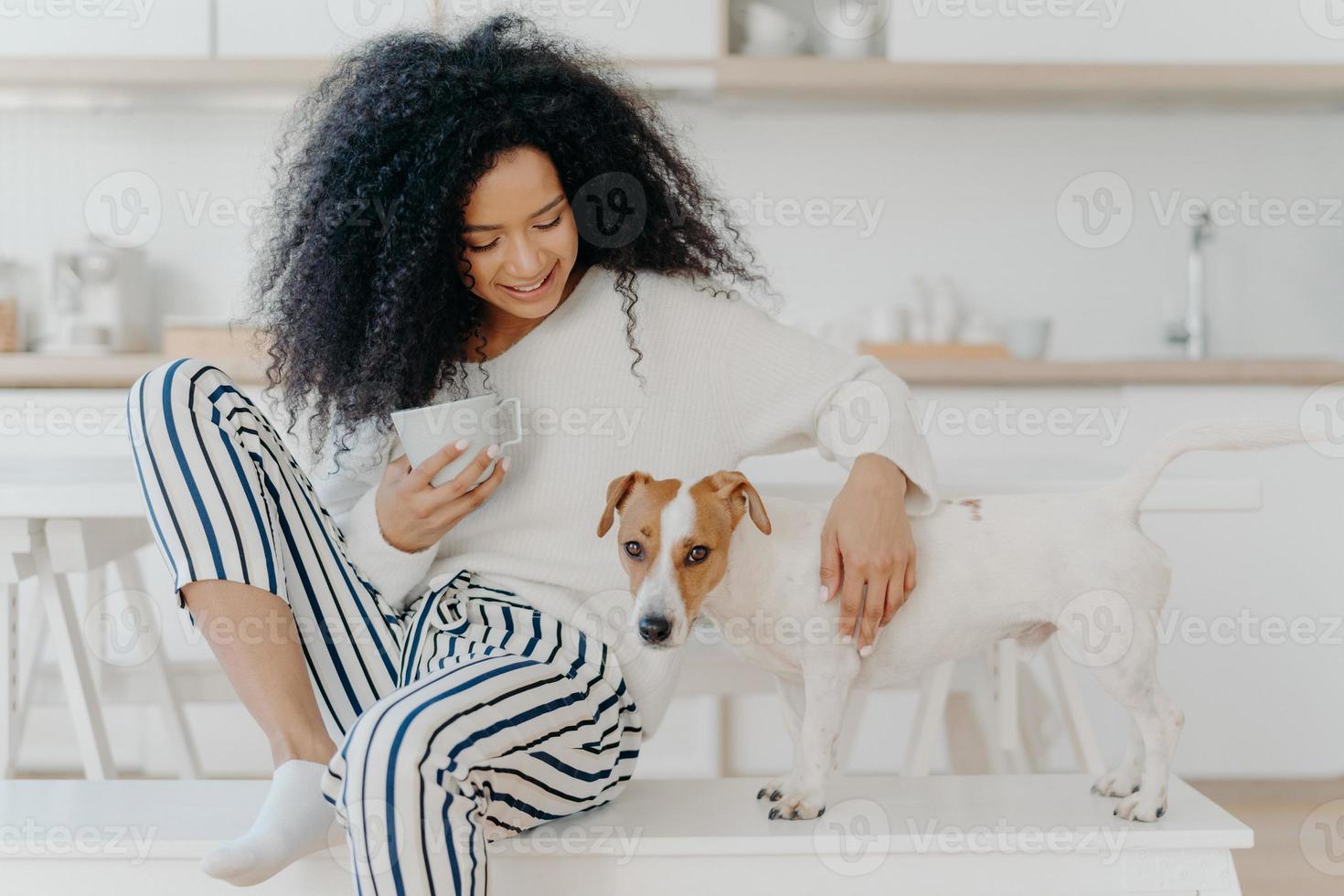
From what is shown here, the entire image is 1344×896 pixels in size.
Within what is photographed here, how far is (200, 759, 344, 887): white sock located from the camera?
0.86 metres

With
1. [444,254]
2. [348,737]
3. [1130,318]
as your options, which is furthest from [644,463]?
[1130,318]

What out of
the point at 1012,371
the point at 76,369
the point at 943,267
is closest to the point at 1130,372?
the point at 1012,371

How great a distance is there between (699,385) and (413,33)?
18.3 inches

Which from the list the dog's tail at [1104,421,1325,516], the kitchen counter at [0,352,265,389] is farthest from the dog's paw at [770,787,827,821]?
the kitchen counter at [0,352,265,389]

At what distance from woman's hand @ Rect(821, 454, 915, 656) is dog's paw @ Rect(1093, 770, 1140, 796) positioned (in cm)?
29

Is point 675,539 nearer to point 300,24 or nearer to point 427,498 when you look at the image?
point 427,498

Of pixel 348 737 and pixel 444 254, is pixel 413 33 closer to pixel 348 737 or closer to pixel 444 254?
pixel 444 254

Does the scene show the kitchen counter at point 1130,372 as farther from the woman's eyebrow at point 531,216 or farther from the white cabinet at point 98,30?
the white cabinet at point 98,30

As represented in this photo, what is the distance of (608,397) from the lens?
43.6 inches

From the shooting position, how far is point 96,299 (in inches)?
96.7

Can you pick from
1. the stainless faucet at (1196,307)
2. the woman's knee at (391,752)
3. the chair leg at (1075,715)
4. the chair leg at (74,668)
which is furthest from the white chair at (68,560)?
the stainless faucet at (1196,307)

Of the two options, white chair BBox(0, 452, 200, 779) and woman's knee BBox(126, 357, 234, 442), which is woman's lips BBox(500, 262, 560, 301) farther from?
white chair BBox(0, 452, 200, 779)

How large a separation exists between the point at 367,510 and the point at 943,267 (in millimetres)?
1814

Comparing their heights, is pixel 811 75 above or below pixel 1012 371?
above
